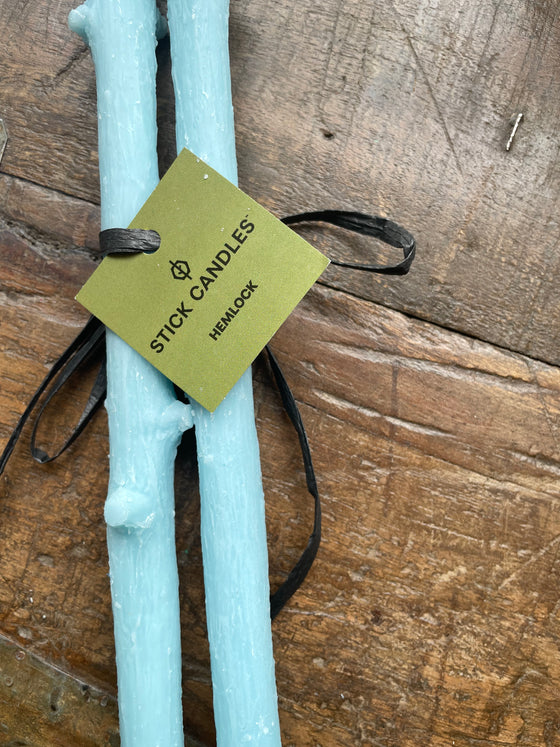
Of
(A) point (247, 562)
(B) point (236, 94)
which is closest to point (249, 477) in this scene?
(A) point (247, 562)

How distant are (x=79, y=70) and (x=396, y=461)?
511 mm

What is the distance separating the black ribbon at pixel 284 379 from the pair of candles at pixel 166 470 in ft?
0.19

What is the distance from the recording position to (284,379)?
1.83ft

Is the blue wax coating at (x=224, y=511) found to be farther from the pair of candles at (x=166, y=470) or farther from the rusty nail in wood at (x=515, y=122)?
the rusty nail in wood at (x=515, y=122)

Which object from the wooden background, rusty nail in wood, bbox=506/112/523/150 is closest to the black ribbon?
the wooden background

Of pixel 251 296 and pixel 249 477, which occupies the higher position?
pixel 251 296

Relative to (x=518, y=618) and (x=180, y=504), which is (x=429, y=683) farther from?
(x=180, y=504)

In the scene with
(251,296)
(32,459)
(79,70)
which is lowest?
(32,459)

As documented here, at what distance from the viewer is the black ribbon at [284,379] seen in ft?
1.79

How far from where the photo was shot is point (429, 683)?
0.57 metres

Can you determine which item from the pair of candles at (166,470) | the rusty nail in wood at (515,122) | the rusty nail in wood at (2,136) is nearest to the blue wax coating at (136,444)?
the pair of candles at (166,470)

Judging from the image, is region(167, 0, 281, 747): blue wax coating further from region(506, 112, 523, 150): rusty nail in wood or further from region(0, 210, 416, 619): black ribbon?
region(506, 112, 523, 150): rusty nail in wood

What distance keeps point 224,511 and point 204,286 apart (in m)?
0.19

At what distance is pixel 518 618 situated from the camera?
57 cm
